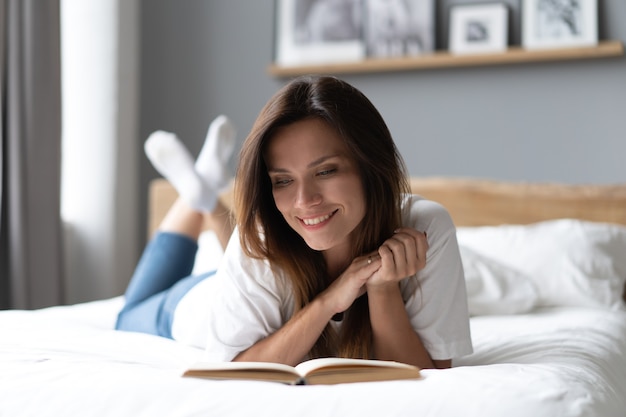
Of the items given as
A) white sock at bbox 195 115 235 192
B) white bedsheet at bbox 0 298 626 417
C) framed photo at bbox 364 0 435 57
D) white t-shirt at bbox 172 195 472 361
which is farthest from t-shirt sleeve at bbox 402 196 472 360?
framed photo at bbox 364 0 435 57

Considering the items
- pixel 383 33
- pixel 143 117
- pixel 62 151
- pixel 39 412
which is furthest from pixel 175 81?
pixel 39 412

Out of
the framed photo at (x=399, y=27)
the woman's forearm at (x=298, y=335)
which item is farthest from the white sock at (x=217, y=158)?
the woman's forearm at (x=298, y=335)

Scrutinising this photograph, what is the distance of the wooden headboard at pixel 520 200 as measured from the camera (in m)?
2.87

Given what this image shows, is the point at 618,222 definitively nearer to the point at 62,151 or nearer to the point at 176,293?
the point at 176,293

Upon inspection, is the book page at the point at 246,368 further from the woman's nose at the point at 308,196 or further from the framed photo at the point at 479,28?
the framed photo at the point at 479,28

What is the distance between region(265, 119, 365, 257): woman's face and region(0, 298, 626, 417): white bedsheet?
31cm

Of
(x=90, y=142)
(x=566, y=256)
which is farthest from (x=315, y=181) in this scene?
(x=90, y=142)

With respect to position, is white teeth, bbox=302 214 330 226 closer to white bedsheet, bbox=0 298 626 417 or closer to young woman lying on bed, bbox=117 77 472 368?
young woman lying on bed, bbox=117 77 472 368

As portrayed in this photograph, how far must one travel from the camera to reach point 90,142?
3479 millimetres

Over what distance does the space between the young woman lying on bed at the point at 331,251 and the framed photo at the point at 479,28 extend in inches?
64.7

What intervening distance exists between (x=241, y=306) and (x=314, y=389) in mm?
351

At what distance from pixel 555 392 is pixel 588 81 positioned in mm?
2122

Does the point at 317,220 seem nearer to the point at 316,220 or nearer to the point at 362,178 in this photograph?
the point at 316,220

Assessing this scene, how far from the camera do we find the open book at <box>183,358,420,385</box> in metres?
1.24
